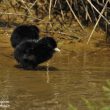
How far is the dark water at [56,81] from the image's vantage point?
6.05m

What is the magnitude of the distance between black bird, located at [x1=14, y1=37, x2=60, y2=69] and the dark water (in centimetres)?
13

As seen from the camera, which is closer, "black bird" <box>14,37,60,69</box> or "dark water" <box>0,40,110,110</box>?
"dark water" <box>0,40,110,110</box>

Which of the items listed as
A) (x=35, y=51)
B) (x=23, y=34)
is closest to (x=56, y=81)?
(x=35, y=51)

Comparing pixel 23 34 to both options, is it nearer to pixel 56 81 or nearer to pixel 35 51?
pixel 35 51

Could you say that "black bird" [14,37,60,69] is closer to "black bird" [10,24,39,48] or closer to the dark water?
the dark water

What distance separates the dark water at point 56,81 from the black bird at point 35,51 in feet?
0.42

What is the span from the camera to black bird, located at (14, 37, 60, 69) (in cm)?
774

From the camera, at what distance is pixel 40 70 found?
7859mm

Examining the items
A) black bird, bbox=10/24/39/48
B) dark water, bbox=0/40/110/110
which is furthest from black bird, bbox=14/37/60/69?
black bird, bbox=10/24/39/48

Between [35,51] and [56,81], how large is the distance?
80 centimetres

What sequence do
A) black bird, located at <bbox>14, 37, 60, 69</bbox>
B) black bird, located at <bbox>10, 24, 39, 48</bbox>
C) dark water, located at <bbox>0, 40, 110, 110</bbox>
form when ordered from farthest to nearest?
black bird, located at <bbox>10, 24, 39, 48</bbox>, black bird, located at <bbox>14, 37, 60, 69</bbox>, dark water, located at <bbox>0, 40, 110, 110</bbox>

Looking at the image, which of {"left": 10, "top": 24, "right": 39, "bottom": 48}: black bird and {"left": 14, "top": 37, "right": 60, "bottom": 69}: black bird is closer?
{"left": 14, "top": 37, "right": 60, "bottom": 69}: black bird

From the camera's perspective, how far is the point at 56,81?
23.3 ft

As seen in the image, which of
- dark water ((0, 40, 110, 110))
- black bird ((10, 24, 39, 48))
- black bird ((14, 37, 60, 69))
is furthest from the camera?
black bird ((10, 24, 39, 48))
